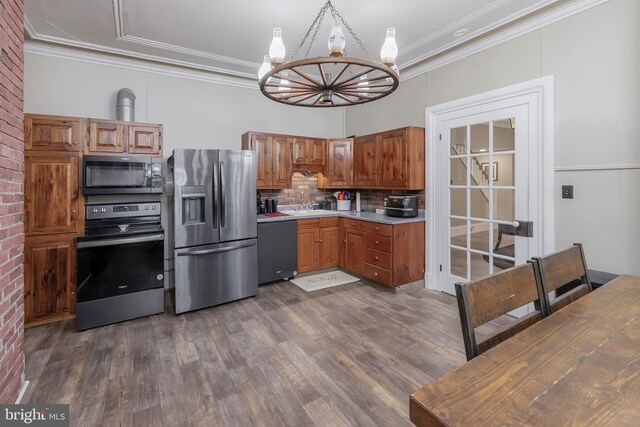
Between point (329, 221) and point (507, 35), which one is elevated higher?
point (507, 35)

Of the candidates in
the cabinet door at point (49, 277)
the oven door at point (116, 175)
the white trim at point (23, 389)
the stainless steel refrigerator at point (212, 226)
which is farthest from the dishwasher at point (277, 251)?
the white trim at point (23, 389)

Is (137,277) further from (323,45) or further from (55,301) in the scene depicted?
(323,45)

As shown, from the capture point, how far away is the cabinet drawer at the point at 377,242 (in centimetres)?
372

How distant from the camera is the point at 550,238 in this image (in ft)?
9.01

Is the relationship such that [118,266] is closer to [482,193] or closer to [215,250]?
[215,250]

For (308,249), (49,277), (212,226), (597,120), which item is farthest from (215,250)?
(597,120)

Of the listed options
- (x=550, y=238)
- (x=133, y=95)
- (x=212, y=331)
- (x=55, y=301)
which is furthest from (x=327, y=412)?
(x=133, y=95)

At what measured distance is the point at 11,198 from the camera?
6.04ft

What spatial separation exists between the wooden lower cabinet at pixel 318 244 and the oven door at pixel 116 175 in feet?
6.38

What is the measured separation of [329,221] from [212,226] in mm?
1725

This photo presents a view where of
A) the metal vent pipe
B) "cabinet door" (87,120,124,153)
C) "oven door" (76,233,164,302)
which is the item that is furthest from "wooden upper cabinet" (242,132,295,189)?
"oven door" (76,233,164,302)

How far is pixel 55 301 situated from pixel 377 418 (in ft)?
10.4

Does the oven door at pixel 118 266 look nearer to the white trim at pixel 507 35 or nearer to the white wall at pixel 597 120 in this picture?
the white trim at pixel 507 35

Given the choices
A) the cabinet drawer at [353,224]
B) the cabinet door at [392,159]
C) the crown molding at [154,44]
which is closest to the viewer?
the crown molding at [154,44]
